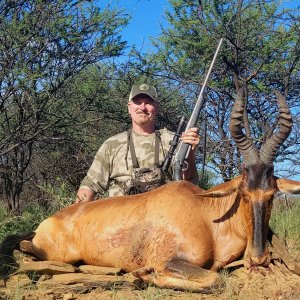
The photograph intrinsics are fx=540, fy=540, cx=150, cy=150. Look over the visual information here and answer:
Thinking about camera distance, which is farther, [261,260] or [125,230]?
[125,230]

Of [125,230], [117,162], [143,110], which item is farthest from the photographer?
[143,110]

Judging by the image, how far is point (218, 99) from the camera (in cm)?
1090

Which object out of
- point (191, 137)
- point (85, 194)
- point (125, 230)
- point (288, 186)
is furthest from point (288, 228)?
point (85, 194)

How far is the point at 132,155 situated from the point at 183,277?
2.22m

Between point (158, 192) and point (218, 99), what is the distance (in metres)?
6.20

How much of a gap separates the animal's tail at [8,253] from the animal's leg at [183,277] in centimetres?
119

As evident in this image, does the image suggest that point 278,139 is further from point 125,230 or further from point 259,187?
point 125,230

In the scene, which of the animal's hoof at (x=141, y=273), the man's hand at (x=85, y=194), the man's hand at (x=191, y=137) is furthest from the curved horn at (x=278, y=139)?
the man's hand at (x=85, y=194)

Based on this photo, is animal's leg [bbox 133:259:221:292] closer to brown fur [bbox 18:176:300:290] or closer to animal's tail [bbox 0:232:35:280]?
brown fur [bbox 18:176:300:290]

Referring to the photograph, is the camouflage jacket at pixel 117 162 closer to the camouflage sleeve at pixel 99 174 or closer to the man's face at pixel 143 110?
the camouflage sleeve at pixel 99 174

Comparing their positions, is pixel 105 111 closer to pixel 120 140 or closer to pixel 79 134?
pixel 79 134

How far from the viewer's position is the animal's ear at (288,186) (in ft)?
14.8

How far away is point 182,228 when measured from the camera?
4.62 metres

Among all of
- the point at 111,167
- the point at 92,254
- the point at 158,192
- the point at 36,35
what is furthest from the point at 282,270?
the point at 36,35
